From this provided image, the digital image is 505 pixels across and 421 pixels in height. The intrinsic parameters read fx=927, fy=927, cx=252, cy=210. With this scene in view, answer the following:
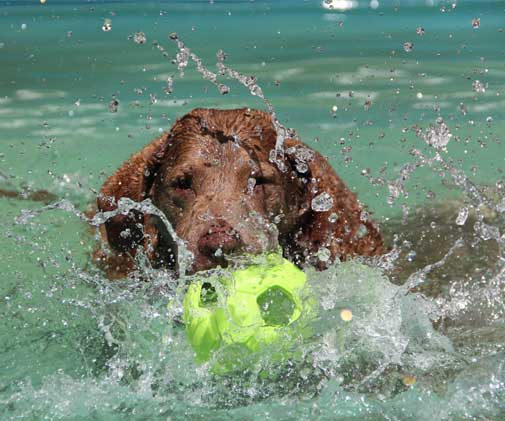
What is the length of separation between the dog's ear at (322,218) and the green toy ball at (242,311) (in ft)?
3.90

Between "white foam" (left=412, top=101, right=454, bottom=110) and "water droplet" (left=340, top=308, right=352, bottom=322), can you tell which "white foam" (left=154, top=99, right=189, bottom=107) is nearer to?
"white foam" (left=412, top=101, right=454, bottom=110)

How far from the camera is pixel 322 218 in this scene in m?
5.46

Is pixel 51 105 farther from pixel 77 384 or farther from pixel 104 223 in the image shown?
pixel 77 384

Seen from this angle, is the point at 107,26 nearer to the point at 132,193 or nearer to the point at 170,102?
the point at 170,102

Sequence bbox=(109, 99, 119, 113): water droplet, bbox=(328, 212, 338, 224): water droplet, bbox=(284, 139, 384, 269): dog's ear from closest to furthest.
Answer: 1. bbox=(284, 139, 384, 269): dog's ear
2. bbox=(328, 212, 338, 224): water droplet
3. bbox=(109, 99, 119, 113): water droplet

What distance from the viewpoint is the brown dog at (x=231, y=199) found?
4633 millimetres

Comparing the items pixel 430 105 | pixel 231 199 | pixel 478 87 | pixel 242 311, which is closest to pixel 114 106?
pixel 430 105

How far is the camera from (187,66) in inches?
439

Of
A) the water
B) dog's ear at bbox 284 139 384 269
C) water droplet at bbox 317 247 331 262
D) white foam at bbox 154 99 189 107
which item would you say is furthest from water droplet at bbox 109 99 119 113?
water droplet at bbox 317 247 331 262

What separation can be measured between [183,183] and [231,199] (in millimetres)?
373

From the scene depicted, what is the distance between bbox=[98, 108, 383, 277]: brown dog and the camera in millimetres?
4633

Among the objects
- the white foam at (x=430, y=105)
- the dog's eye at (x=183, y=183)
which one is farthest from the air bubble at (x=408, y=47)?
the dog's eye at (x=183, y=183)

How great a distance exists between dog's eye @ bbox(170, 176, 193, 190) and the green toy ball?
0.97 meters

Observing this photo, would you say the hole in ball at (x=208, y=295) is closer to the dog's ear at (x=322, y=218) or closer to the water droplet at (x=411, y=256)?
the dog's ear at (x=322, y=218)
